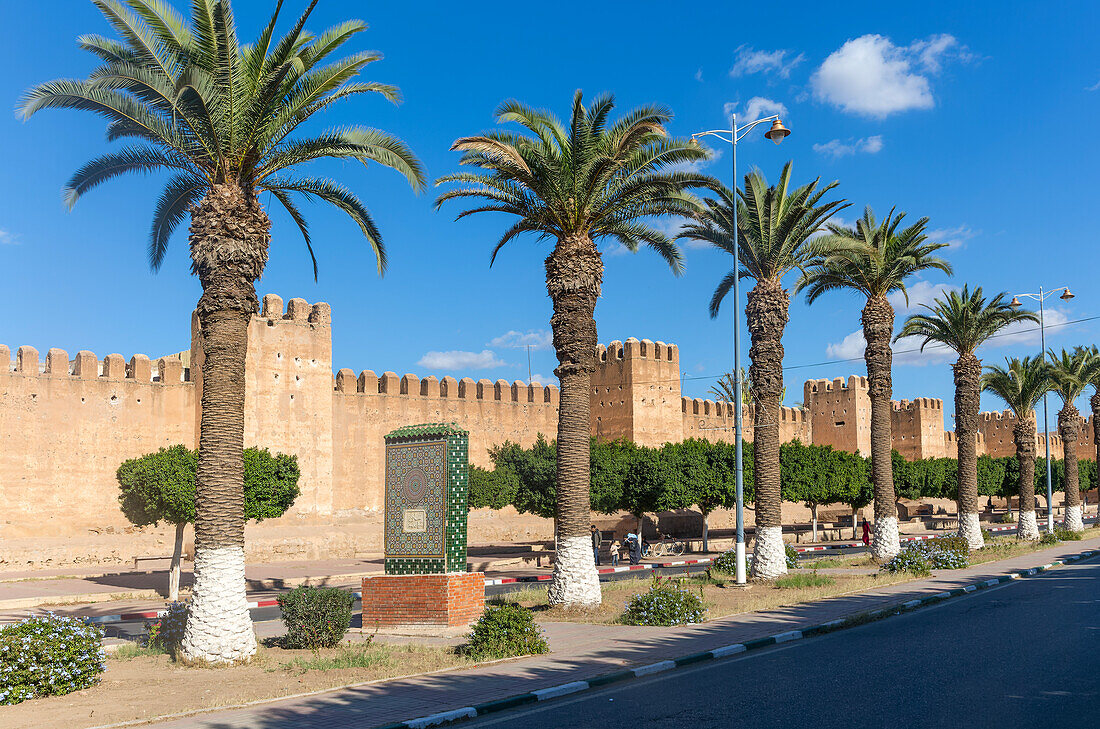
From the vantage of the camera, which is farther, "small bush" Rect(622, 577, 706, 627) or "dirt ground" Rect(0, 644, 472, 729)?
→ "small bush" Rect(622, 577, 706, 627)

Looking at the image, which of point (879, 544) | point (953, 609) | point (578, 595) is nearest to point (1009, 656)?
point (953, 609)

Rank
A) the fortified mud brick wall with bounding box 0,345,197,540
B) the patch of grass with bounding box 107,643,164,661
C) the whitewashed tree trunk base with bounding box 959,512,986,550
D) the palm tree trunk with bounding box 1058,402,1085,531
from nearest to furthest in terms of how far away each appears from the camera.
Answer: the patch of grass with bounding box 107,643,164,661, the whitewashed tree trunk base with bounding box 959,512,986,550, the fortified mud brick wall with bounding box 0,345,197,540, the palm tree trunk with bounding box 1058,402,1085,531

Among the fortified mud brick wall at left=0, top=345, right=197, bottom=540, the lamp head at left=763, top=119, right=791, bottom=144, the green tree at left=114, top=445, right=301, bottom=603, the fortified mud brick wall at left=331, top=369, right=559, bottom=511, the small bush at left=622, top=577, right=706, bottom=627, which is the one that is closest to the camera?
the small bush at left=622, top=577, right=706, bottom=627

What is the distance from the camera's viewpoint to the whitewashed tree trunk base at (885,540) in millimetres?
24625

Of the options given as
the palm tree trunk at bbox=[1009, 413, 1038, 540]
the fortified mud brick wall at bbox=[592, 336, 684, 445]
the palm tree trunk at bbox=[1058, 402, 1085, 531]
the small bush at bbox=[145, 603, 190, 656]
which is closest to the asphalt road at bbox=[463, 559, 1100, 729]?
the small bush at bbox=[145, 603, 190, 656]

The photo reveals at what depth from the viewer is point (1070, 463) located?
1644 inches

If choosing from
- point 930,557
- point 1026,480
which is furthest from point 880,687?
point 1026,480

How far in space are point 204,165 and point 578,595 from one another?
8721 mm

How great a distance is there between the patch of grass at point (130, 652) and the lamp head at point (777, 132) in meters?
14.1

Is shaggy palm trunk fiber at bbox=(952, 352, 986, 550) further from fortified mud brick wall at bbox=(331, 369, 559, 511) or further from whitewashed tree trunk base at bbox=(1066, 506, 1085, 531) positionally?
fortified mud brick wall at bbox=(331, 369, 559, 511)

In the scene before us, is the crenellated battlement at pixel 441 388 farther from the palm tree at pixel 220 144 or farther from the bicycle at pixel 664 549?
the palm tree at pixel 220 144

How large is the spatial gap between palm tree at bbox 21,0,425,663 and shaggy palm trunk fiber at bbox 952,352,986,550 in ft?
80.5

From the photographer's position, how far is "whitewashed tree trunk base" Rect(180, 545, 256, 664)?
1052cm

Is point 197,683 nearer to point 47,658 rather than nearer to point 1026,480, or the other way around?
point 47,658
